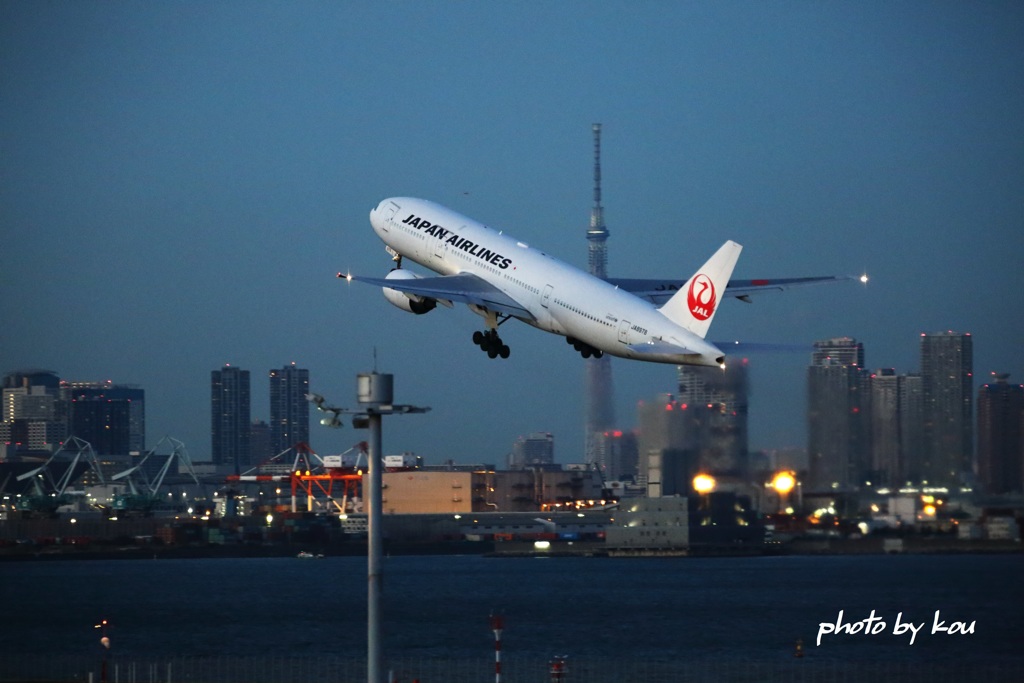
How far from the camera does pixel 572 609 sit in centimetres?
11769

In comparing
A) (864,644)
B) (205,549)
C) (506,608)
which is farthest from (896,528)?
(205,549)

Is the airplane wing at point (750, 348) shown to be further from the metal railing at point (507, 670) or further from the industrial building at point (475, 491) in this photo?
the industrial building at point (475, 491)

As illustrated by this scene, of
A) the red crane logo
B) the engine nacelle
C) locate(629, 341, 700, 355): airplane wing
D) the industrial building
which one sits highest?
the engine nacelle

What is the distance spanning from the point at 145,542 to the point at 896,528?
424 ft

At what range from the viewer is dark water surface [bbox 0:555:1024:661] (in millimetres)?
96375

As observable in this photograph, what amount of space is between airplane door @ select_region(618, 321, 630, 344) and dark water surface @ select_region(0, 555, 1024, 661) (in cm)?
3400

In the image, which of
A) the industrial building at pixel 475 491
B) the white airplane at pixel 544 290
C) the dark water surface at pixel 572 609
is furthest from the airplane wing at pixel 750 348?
the industrial building at pixel 475 491

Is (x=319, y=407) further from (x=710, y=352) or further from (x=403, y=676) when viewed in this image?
(x=403, y=676)

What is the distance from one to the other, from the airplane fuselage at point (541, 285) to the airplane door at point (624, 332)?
3 centimetres

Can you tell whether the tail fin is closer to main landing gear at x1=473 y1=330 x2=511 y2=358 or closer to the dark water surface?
main landing gear at x1=473 y1=330 x2=511 y2=358

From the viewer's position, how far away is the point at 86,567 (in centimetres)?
18750

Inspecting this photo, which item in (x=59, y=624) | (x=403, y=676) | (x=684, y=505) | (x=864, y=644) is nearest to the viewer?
(x=403, y=676)

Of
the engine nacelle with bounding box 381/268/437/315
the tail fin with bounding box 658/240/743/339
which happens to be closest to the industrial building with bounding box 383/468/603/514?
the engine nacelle with bounding box 381/268/437/315

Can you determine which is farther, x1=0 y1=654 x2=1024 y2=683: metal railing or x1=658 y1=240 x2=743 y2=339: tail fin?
x1=0 y1=654 x2=1024 y2=683: metal railing
